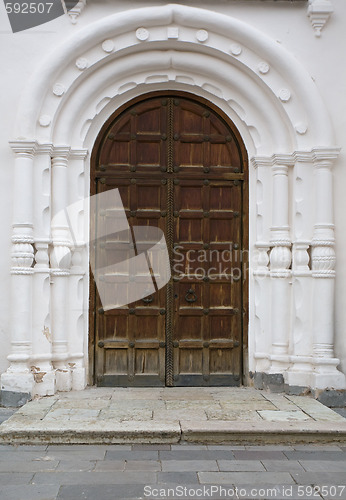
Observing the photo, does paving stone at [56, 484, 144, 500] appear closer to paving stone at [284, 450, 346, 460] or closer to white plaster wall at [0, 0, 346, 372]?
paving stone at [284, 450, 346, 460]

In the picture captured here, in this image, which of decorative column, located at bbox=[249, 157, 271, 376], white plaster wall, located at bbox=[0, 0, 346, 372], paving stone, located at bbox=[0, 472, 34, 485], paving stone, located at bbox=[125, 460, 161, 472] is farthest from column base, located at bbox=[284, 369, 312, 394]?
paving stone, located at bbox=[0, 472, 34, 485]

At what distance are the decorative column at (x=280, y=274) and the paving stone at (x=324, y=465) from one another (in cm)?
188

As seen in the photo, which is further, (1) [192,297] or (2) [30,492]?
(1) [192,297]

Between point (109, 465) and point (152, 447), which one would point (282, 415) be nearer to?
point (152, 447)

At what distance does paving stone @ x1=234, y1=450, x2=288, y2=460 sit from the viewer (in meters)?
4.39

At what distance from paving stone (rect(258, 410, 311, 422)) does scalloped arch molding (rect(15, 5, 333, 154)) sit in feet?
8.67

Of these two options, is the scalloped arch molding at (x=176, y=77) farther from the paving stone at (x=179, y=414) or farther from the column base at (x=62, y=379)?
the paving stone at (x=179, y=414)

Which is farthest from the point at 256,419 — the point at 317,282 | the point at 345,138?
the point at 345,138

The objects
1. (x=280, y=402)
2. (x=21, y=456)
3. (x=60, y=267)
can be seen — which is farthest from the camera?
(x=60, y=267)

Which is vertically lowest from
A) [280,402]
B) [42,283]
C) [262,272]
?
[280,402]

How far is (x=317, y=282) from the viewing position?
606cm

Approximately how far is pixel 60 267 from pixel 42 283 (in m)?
0.25

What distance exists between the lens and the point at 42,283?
5973 mm

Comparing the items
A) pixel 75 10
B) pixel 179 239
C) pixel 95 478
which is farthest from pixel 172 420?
pixel 75 10
